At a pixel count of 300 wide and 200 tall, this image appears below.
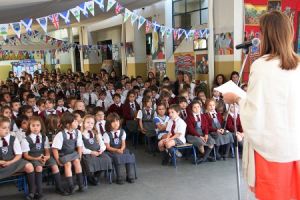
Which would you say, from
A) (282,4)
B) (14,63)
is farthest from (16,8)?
(14,63)

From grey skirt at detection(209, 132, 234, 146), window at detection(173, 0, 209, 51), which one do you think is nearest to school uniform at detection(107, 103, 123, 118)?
grey skirt at detection(209, 132, 234, 146)

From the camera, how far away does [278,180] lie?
76.0 inches

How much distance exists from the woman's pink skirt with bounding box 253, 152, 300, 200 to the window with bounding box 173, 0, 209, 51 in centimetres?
747

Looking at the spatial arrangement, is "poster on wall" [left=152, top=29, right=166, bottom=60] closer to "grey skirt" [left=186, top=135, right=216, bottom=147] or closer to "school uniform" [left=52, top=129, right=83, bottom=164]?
"grey skirt" [left=186, top=135, right=216, bottom=147]

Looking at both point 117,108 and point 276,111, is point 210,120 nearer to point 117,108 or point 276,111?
point 117,108

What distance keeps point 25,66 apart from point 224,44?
525 inches

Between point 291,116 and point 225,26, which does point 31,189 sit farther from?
point 225,26

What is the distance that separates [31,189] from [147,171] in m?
1.57

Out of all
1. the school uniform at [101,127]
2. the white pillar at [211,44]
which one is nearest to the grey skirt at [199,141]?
the school uniform at [101,127]

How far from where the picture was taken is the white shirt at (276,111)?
1.89m

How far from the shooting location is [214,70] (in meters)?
8.52

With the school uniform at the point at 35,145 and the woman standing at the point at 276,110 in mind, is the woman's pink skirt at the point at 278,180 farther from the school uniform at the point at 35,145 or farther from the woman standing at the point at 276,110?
the school uniform at the point at 35,145

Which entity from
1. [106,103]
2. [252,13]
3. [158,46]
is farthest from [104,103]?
[158,46]

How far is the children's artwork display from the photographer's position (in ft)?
58.9
